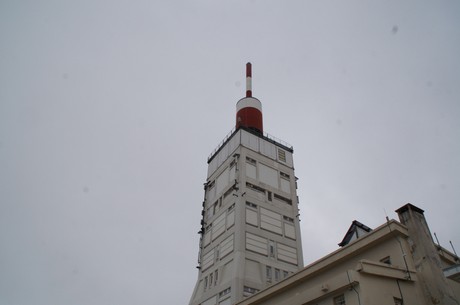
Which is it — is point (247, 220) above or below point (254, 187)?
below

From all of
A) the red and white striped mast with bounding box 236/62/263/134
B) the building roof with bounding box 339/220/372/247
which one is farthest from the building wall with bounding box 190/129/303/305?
the building roof with bounding box 339/220/372/247

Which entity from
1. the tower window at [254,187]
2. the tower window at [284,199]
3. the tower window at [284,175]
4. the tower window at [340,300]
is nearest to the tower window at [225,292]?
the tower window at [254,187]

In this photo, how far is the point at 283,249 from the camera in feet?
134

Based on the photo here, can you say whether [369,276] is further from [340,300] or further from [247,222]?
[247,222]

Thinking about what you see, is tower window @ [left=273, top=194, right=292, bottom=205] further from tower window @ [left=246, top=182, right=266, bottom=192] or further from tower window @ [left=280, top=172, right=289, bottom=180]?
tower window @ [left=280, top=172, right=289, bottom=180]

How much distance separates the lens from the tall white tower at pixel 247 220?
1459 inches

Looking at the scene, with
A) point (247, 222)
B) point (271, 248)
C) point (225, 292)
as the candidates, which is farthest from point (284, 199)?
point (225, 292)

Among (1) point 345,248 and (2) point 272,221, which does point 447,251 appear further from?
(2) point 272,221

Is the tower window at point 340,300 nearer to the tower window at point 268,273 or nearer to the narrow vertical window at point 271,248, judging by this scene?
the tower window at point 268,273

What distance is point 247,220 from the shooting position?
131ft

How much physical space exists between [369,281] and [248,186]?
2580cm

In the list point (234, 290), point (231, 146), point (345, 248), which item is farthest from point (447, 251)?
point (231, 146)

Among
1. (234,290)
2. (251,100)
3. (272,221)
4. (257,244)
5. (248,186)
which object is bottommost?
(234,290)

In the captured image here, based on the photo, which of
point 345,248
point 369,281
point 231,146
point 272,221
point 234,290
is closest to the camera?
point 369,281
